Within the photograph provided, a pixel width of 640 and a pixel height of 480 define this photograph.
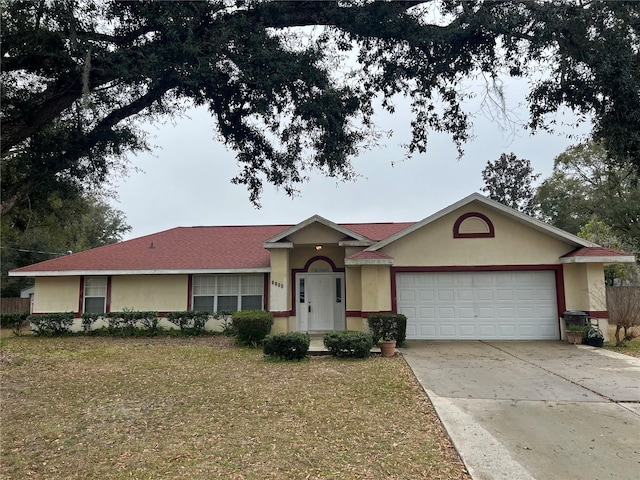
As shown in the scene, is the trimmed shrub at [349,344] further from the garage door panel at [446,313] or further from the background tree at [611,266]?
the background tree at [611,266]

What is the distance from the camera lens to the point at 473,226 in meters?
13.6

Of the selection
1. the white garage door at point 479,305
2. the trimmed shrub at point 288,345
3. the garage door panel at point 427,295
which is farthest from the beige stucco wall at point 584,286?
the trimmed shrub at point 288,345

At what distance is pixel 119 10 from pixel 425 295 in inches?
430

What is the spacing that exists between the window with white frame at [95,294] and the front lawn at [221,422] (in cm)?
650

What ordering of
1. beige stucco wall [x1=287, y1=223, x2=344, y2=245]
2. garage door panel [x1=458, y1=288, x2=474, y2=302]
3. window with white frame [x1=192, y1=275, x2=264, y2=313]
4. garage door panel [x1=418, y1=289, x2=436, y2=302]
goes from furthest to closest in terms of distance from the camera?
window with white frame [x1=192, y1=275, x2=264, y2=313] → beige stucco wall [x1=287, y1=223, x2=344, y2=245] → garage door panel [x1=418, y1=289, x2=436, y2=302] → garage door panel [x1=458, y1=288, x2=474, y2=302]

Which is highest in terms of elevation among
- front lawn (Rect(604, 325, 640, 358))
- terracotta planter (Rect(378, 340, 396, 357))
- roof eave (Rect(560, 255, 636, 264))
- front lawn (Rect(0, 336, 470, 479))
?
roof eave (Rect(560, 255, 636, 264))

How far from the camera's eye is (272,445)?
4992 mm

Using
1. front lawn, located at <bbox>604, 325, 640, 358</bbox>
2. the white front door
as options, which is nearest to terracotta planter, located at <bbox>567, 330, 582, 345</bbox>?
front lawn, located at <bbox>604, 325, 640, 358</bbox>

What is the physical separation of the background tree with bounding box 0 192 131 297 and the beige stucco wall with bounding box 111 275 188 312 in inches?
144

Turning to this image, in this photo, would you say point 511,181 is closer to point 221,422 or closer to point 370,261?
point 370,261

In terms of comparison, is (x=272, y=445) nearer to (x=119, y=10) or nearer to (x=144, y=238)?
(x=119, y=10)

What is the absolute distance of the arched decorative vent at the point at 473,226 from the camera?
13562 mm

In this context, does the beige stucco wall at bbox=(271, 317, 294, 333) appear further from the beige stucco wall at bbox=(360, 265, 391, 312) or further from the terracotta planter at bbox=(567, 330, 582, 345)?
the terracotta planter at bbox=(567, 330, 582, 345)

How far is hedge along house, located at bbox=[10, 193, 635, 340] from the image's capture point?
42.8 feet
